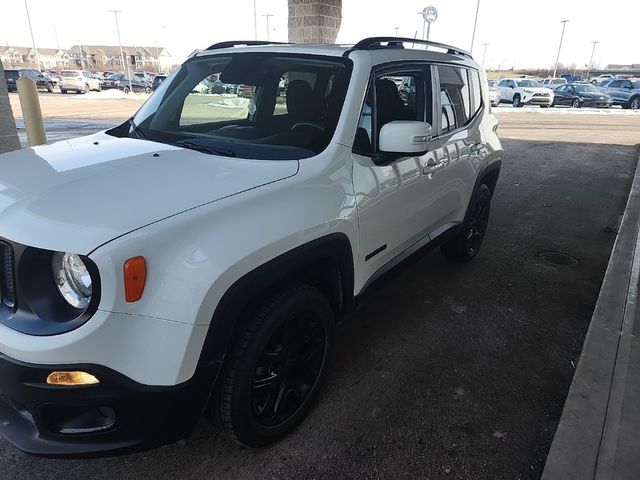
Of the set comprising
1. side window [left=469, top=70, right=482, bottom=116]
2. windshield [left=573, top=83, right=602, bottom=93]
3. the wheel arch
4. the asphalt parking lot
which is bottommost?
windshield [left=573, top=83, right=602, bottom=93]

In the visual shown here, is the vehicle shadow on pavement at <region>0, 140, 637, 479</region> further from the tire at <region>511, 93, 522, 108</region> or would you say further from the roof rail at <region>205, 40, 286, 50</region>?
the tire at <region>511, 93, 522, 108</region>

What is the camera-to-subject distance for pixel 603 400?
2682mm

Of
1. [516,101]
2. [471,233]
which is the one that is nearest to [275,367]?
[471,233]

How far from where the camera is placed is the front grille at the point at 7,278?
6.08 feet

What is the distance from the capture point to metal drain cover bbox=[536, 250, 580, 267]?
496 centimetres

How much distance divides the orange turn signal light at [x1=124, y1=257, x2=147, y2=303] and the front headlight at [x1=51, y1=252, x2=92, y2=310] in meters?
0.17

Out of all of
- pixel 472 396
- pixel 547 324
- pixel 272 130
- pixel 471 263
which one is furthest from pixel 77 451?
pixel 471 263

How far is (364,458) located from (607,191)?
732 cm

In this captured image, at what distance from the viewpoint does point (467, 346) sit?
3.43 metres

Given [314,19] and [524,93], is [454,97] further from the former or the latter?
[524,93]

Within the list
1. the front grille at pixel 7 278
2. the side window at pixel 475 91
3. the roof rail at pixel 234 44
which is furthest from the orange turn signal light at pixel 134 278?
the side window at pixel 475 91

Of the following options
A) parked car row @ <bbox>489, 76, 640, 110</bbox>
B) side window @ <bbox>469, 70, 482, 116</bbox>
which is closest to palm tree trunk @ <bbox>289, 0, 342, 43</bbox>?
side window @ <bbox>469, 70, 482, 116</bbox>

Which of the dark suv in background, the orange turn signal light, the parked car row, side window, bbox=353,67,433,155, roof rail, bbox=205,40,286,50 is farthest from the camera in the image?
the dark suv in background

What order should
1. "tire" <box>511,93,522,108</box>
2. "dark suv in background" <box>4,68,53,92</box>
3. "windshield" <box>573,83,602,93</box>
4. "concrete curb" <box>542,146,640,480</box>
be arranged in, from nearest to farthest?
1. "concrete curb" <box>542,146,640,480</box>
2. "windshield" <box>573,83,602,93</box>
3. "tire" <box>511,93,522,108</box>
4. "dark suv in background" <box>4,68,53,92</box>
